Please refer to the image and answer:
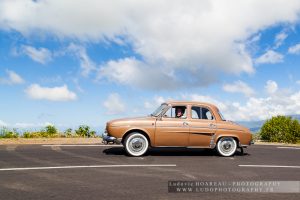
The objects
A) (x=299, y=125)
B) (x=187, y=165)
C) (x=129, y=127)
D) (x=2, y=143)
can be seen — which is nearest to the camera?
(x=187, y=165)

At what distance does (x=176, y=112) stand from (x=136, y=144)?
5.70ft

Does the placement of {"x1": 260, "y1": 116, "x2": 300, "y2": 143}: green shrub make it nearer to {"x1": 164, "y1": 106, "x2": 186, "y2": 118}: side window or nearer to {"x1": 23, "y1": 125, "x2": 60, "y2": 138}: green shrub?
{"x1": 164, "y1": 106, "x2": 186, "y2": 118}: side window

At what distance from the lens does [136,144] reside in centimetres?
1221

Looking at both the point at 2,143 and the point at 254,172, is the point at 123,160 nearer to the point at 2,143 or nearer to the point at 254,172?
the point at 254,172

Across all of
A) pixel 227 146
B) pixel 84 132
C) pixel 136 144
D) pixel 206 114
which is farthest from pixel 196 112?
pixel 84 132

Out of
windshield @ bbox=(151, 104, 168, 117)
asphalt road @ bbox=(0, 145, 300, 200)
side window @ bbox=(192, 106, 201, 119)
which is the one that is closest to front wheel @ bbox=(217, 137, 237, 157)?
asphalt road @ bbox=(0, 145, 300, 200)

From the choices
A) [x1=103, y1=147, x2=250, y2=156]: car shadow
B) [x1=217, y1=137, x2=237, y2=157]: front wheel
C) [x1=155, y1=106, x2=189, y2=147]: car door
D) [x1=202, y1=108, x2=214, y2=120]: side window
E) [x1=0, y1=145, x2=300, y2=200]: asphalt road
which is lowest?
[x1=0, y1=145, x2=300, y2=200]: asphalt road

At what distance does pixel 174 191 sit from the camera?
7.38 m

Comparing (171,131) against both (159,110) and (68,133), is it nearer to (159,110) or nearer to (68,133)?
(159,110)

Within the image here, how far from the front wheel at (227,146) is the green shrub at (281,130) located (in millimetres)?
9236

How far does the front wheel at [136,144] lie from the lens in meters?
12.2

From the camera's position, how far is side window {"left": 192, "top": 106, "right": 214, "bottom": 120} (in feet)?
42.1

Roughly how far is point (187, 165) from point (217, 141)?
102 inches

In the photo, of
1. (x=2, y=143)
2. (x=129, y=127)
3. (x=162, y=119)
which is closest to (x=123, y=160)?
(x=129, y=127)
